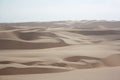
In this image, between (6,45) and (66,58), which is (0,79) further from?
(6,45)

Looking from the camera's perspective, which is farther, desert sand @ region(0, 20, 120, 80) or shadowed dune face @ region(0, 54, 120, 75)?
shadowed dune face @ region(0, 54, 120, 75)

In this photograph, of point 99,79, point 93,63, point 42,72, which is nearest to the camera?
point 99,79

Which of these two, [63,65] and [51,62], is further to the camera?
[51,62]

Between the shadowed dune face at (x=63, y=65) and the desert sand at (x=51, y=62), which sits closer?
the desert sand at (x=51, y=62)

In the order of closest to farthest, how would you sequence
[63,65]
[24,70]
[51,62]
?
[24,70], [63,65], [51,62]

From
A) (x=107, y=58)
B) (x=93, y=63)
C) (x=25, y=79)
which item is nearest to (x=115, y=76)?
(x=25, y=79)

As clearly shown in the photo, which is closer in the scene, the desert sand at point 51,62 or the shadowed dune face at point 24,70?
the desert sand at point 51,62

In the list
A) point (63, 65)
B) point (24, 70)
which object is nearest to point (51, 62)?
point (63, 65)

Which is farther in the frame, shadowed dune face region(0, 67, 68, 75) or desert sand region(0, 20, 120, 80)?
shadowed dune face region(0, 67, 68, 75)

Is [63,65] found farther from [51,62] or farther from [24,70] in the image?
[24,70]

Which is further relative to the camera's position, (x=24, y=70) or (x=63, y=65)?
(x=63, y=65)

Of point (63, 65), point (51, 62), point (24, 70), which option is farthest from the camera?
point (51, 62)
